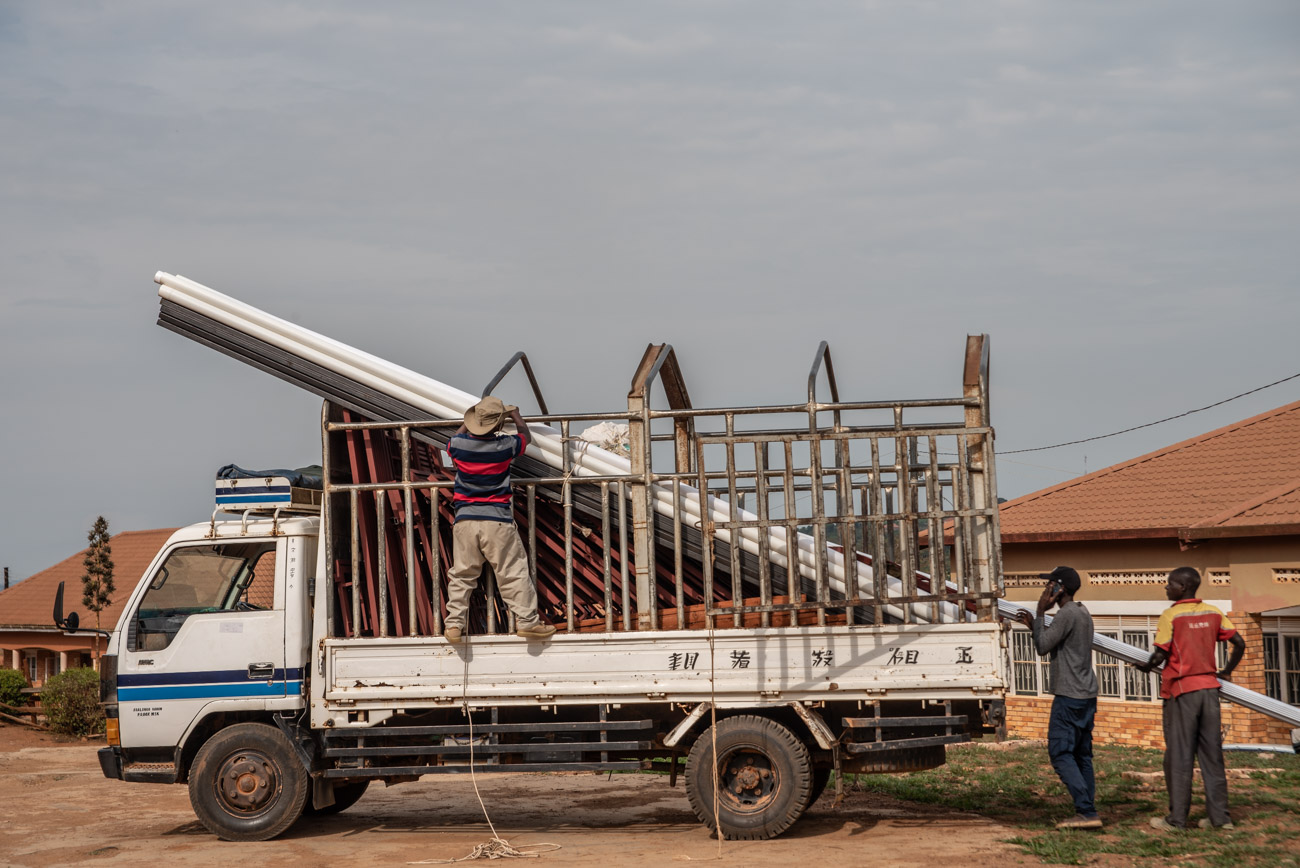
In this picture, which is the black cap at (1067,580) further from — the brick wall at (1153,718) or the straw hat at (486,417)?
the brick wall at (1153,718)

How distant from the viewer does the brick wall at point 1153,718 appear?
13797 millimetres

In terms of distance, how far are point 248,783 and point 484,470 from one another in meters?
2.85

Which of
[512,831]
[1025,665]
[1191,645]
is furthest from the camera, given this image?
[1025,665]

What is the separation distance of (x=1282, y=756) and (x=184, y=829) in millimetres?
9577

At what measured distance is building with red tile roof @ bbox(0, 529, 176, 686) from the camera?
89.5 ft

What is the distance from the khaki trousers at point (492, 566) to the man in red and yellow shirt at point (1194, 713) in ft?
13.7

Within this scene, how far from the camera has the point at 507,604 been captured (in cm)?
780

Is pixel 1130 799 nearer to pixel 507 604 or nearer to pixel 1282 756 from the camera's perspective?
pixel 1282 756

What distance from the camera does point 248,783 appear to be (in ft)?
26.8

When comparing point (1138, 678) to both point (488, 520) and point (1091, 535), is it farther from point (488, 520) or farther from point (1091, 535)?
point (488, 520)

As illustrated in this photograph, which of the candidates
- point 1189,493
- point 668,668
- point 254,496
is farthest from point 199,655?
point 1189,493

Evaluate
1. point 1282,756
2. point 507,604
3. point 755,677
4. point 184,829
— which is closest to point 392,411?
point 507,604

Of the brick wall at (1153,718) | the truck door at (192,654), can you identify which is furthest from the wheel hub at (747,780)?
the brick wall at (1153,718)

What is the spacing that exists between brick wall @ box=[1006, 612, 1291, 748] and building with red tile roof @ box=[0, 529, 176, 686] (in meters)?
19.2
